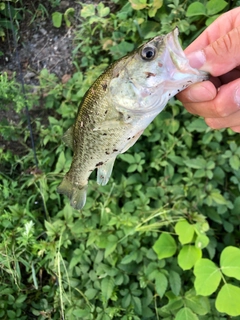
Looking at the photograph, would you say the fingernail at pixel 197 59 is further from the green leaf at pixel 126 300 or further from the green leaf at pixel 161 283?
the green leaf at pixel 126 300

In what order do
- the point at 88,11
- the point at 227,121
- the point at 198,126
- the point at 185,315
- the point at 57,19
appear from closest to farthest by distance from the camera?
1. the point at 227,121
2. the point at 185,315
3. the point at 198,126
4. the point at 88,11
5. the point at 57,19

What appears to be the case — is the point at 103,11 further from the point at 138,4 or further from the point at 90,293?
the point at 90,293

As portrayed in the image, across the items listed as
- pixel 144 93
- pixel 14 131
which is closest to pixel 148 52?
pixel 144 93

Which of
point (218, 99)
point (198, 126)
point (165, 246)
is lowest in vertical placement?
point (165, 246)

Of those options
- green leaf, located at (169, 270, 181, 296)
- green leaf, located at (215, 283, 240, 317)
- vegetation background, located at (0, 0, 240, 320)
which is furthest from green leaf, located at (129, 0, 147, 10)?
green leaf, located at (215, 283, 240, 317)

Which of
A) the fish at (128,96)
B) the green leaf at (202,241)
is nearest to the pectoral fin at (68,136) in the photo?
the fish at (128,96)

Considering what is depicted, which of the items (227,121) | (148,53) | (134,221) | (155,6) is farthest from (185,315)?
(155,6)

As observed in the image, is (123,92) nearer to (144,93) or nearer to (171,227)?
(144,93)

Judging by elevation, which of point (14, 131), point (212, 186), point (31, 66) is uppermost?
point (31, 66)
